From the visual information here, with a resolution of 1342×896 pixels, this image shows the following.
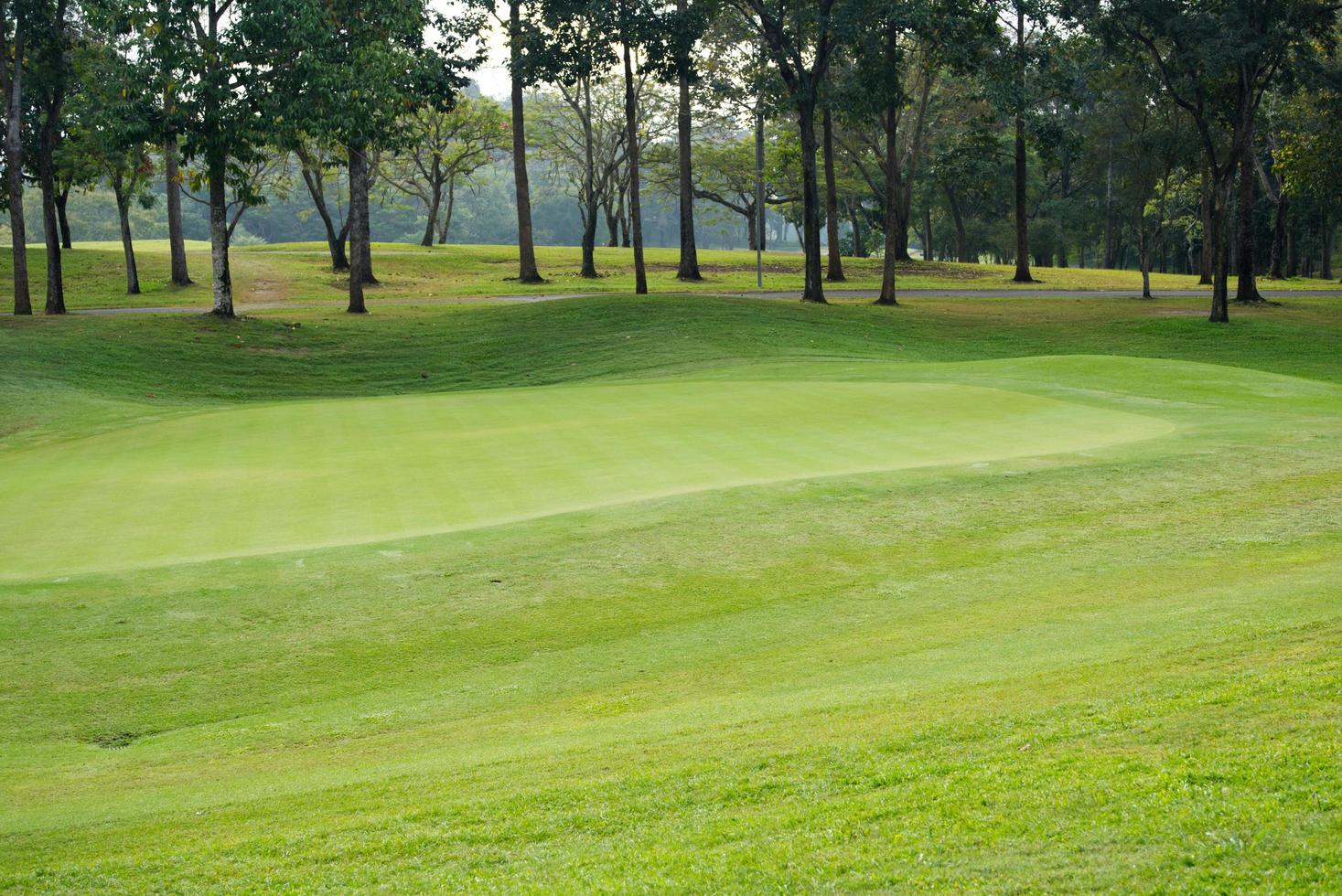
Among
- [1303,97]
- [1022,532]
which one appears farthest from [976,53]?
[1022,532]

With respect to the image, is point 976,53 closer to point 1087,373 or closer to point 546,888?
point 1087,373

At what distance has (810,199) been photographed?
134 feet

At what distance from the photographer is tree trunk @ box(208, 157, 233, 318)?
32.2 metres

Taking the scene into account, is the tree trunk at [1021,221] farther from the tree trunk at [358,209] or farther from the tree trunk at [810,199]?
the tree trunk at [358,209]

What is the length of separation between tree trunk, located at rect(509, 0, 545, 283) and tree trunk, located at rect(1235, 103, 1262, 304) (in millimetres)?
22463

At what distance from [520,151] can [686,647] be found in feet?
134

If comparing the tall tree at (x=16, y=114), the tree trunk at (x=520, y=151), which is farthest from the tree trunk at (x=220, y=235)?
the tree trunk at (x=520, y=151)

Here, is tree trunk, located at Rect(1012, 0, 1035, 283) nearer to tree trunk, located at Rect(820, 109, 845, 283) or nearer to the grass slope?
the grass slope

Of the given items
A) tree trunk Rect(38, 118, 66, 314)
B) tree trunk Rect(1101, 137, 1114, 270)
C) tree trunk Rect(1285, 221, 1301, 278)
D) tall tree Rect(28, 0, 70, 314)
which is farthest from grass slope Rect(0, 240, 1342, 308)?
tree trunk Rect(1101, 137, 1114, 270)

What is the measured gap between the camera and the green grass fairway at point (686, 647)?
5004 mm

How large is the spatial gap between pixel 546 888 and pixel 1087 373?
19.9m

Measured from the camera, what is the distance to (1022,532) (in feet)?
37.1

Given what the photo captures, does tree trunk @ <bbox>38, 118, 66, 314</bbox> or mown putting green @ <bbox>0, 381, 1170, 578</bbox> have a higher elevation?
tree trunk @ <bbox>38, 118, 66, 314</bbox>

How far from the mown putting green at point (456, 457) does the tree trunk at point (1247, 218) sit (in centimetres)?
2414
